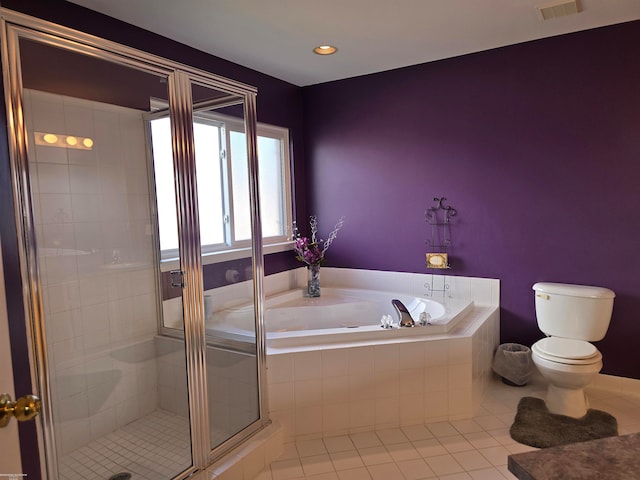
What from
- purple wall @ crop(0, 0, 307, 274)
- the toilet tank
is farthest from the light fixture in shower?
the toilet tank

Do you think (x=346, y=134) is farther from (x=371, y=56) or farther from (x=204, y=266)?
(x=204, y=266)

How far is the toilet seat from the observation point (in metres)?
2.59

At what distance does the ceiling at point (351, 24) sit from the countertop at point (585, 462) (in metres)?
2.28

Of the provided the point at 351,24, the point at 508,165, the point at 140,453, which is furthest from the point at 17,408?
the point at 508,165

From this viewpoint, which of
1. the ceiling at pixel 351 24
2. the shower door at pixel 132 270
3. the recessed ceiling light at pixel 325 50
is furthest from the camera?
the recessed ceiling light at pixel 325 50

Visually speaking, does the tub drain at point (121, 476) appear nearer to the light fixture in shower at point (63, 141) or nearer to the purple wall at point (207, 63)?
the purple wall at point (207, 63)

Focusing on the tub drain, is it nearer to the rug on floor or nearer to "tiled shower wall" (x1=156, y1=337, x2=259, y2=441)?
"tiled shower wall" (x1=156, y1=337, x2=259, y2=441)

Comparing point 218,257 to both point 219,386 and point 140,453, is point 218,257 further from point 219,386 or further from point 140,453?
point 140,453

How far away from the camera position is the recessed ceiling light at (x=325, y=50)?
309 centimetres

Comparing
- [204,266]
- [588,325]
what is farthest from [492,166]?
[204,266]

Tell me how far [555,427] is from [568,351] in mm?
456

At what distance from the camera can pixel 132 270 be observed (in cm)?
264

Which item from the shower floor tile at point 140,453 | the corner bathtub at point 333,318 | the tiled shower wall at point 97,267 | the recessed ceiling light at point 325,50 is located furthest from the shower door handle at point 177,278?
the recessed ceiling light at point 325,50

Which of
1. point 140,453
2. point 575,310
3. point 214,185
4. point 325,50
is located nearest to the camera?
point 140,453
